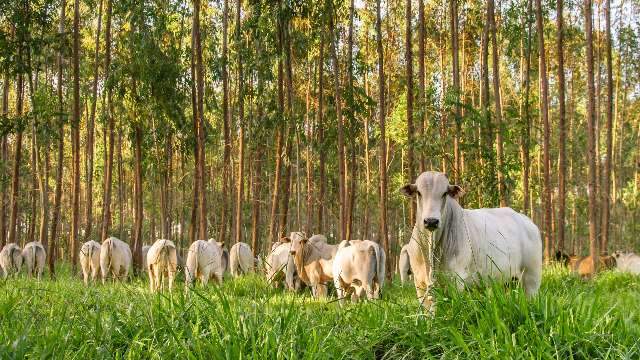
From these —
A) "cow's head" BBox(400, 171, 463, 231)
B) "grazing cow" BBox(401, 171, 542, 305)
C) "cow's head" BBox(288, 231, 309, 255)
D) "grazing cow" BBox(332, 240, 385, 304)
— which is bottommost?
"grazing cow" BBox(332, 240, 385, 304)

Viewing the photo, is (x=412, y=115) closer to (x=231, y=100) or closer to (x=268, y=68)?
(x=268, y=68)

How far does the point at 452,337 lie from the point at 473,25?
967 inches

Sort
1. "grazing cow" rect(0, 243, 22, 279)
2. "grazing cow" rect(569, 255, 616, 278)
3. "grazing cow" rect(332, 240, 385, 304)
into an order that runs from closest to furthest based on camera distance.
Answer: "grazing cow" rect(332, 240, 385, 304), "grazing cow" rect(569, 255, 616, 278), "grazing cow" rect(0, 243, 22, 279)

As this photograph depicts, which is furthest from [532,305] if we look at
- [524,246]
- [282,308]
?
[524,246]

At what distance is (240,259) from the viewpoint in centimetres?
2061

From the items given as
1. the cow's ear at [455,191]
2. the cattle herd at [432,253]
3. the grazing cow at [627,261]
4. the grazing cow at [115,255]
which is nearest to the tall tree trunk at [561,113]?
the grazing cow at [627,261]

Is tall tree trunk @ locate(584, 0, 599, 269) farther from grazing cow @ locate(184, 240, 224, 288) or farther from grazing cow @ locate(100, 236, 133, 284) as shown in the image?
grazing cow @ locate(100, 236, 133, 284)

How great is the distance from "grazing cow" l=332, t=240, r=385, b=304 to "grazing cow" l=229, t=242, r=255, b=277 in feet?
30.5

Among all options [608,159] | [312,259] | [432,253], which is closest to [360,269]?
[312,259]

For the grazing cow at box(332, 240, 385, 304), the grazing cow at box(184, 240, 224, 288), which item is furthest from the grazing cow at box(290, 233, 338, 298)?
the grazing cow at box(184, 240, 224, 288)

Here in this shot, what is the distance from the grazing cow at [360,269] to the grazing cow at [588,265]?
6.41 meters

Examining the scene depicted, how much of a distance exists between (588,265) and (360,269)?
25.3 feet

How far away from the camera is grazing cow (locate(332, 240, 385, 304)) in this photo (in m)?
10.9

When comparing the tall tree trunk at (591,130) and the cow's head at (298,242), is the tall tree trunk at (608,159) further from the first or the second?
the cow's head at (298,242)
